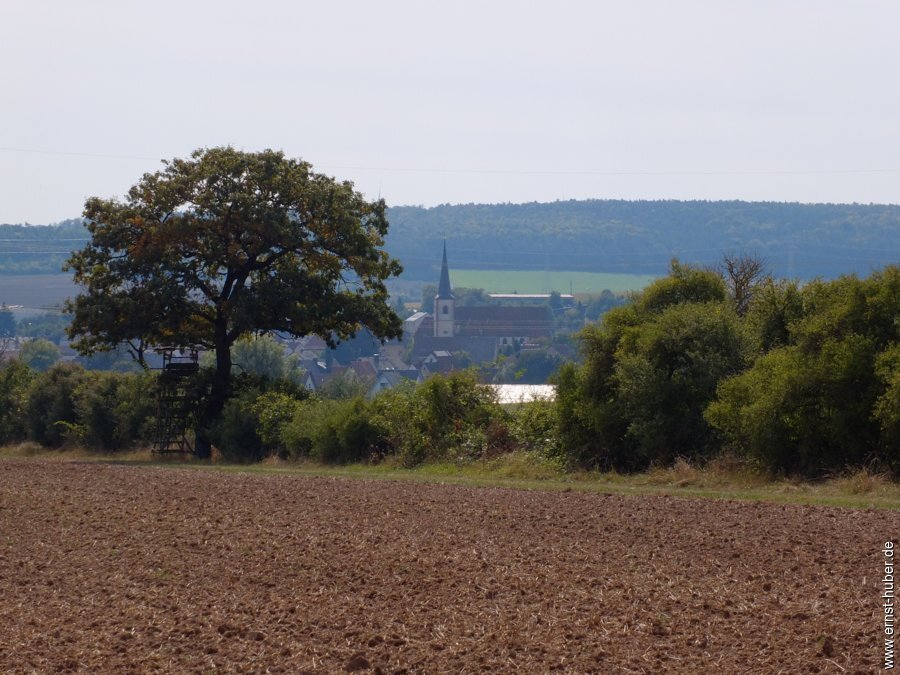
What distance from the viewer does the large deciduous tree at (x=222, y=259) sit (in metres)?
34.3

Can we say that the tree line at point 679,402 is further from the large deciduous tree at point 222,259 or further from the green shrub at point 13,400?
the green shrub at point 13,400

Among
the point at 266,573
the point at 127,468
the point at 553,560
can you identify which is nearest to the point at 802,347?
the point at 553,560

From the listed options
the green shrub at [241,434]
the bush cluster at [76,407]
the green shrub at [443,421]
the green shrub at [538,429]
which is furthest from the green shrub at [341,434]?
the bush cluster at [76,407]

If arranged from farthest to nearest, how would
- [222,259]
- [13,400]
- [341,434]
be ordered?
[13,400], [222,259], [341,434]

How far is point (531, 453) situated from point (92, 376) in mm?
21059

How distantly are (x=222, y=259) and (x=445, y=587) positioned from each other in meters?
24.7

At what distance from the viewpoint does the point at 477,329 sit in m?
164

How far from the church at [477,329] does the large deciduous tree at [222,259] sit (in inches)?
4141

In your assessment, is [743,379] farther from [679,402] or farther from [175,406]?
[175,406]

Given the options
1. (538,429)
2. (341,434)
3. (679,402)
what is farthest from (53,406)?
(679,402)

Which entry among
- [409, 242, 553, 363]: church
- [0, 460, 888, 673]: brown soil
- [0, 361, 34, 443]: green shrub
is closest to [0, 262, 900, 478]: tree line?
[0, 460, 888, 673]: brown soil

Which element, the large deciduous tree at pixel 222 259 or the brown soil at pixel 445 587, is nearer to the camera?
the brown soil at pixel 445 587

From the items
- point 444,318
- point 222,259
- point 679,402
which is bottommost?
point 444,318

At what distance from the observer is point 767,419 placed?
20609 millimetres
